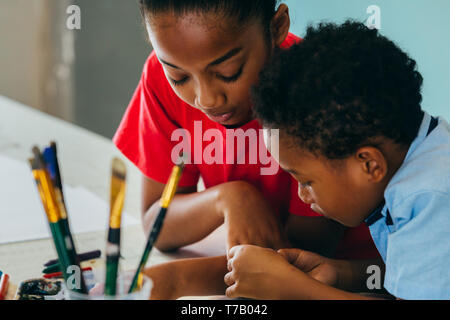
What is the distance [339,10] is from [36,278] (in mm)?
457

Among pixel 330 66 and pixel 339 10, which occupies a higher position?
pixel 339 10

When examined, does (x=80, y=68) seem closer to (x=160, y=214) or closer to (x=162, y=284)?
(x=162, y=284)

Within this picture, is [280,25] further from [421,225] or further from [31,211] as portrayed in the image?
[31,211]

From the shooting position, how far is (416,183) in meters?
0.42

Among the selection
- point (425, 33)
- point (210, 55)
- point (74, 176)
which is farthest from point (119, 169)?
point (74, 176)

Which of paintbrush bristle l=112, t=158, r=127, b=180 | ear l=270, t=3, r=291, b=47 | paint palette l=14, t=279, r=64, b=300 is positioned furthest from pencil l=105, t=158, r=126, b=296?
ear l=270, t=3, r=291, b=47

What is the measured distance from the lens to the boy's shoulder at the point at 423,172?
0.41 metres

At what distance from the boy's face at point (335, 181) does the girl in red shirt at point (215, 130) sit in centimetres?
8

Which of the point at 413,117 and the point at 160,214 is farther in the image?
the point at 413,117

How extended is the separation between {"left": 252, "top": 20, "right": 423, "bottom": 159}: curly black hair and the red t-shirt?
0.51 feet

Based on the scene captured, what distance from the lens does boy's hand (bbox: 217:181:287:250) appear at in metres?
0.54

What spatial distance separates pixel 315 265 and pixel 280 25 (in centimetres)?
23

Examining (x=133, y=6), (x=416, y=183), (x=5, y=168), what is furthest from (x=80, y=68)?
(x=416, y=183)

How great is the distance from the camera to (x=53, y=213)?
309mm
